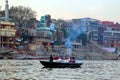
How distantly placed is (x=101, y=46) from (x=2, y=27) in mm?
43242

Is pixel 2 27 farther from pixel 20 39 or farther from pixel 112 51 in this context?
pixel 112 51

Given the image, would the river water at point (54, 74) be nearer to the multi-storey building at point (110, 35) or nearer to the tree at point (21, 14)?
the tree at point (21, 14)

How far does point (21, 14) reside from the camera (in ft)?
357

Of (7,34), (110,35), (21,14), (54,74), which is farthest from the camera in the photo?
(110,35)

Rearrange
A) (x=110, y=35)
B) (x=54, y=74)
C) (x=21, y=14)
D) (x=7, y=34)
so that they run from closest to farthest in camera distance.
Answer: (x=54, y=74), (x=7, y=34), (x=21, y=14), (x=110, y=35)

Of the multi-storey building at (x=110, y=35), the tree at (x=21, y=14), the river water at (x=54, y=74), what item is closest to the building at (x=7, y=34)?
the tree at (x=21, y=14)

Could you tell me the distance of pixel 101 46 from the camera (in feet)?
422

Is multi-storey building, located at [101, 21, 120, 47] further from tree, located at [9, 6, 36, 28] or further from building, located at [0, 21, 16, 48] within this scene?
building, located at [0, 21, 16, 48]

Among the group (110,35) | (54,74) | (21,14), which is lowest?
(54,74)

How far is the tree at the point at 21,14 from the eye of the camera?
4262 inches

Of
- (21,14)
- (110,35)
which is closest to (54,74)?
(21,14)

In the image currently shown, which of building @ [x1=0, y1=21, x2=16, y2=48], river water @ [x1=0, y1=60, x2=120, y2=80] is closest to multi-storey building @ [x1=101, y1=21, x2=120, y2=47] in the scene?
building @ [x1=0, y1=21, x2=16, y2=48]

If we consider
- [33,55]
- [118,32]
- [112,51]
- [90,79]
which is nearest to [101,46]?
[112,51]

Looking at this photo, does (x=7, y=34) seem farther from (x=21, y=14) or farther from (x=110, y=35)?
(x=110, y=35)
